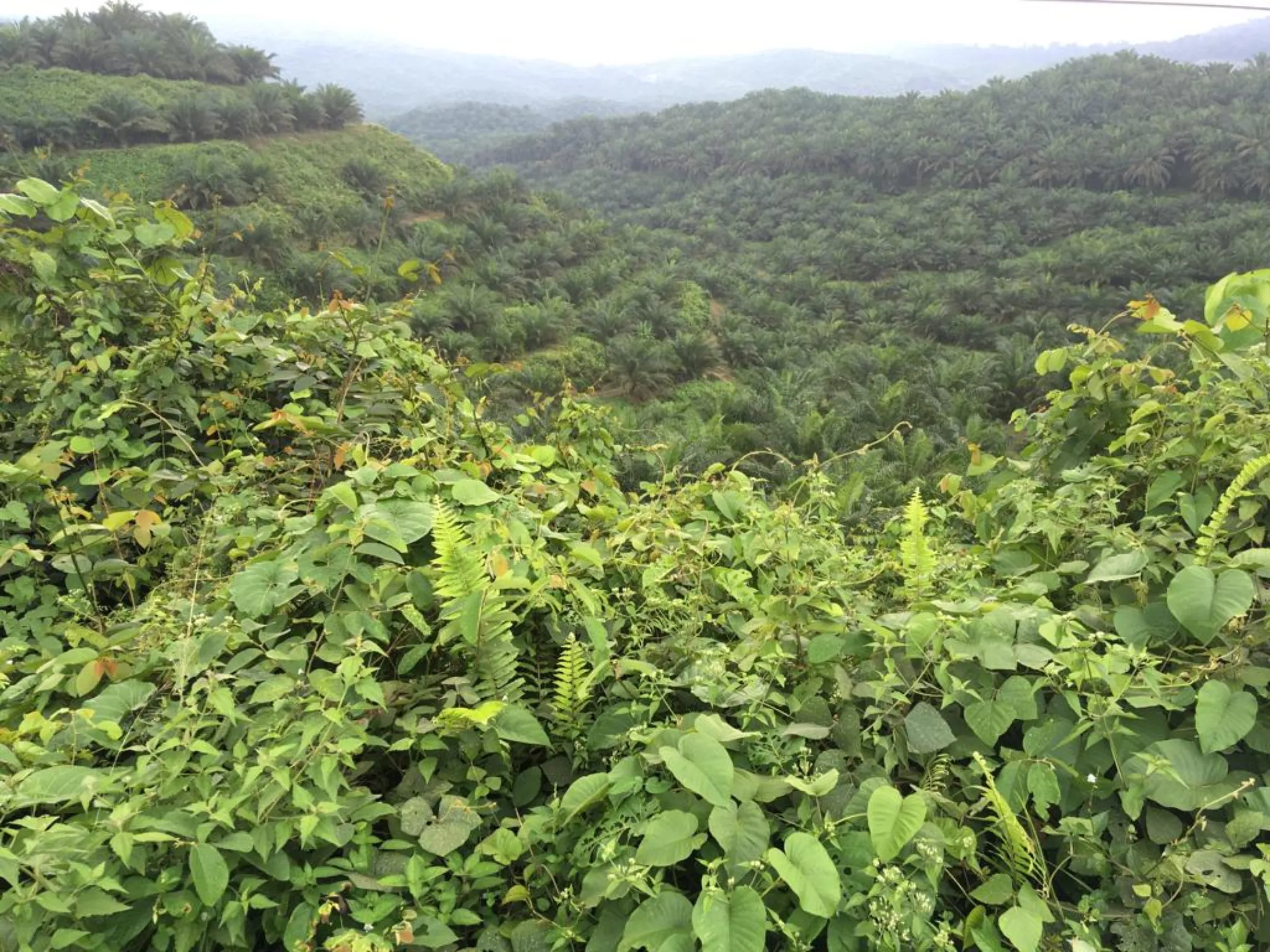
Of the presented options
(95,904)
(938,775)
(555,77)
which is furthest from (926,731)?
(555,77)

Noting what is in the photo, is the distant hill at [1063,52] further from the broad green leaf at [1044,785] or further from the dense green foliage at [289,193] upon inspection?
the broad green leaf at [1044,785]

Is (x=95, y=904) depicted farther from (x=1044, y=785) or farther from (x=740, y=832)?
(x=1044, y=785)

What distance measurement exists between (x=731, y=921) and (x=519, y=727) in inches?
19.1

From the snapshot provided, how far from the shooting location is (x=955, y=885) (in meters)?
1.18

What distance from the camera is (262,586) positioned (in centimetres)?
134

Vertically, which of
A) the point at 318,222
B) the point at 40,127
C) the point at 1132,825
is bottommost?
the point at 1132,825

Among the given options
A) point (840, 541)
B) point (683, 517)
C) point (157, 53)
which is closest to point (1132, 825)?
point (840, 541)

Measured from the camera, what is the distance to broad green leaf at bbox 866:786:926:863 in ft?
3.45

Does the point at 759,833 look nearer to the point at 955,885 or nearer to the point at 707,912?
the point at 707,912

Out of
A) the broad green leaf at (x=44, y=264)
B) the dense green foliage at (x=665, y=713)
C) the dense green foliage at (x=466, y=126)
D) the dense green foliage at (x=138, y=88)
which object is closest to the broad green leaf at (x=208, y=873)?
the dense green foliage at (x=665, y=713)

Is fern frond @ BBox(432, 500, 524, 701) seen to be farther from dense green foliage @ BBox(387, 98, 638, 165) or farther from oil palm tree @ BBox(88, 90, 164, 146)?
dense green foliage @ BBox(387, 98, 638, 165)

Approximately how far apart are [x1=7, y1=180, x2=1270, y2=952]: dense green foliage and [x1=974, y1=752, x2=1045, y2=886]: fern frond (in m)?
0.01

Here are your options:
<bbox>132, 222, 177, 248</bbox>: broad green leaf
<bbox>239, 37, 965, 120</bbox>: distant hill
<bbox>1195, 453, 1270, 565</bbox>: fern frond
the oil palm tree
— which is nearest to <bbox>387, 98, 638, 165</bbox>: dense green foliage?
the oil palm tree

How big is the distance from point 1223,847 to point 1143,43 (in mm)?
143896
